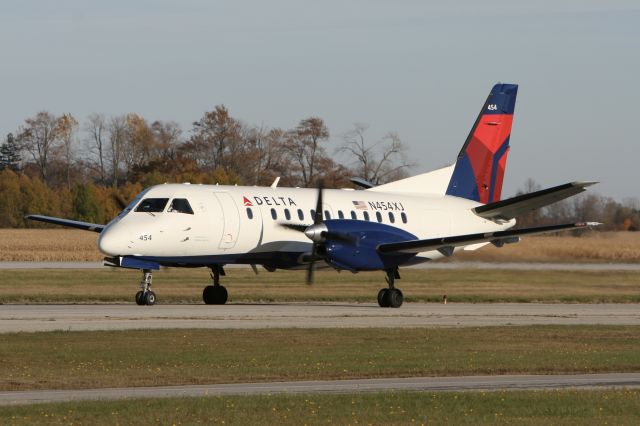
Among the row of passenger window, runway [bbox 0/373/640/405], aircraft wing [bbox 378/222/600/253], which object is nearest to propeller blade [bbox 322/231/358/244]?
aircraft wing [bbox 378/222/600/253]

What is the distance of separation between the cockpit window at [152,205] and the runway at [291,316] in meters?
2.60

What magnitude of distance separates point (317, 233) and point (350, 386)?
48.3 ft

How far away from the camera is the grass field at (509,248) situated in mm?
42438

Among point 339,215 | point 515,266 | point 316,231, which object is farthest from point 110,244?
point 515,266

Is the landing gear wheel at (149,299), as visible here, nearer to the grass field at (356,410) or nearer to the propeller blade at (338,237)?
the propeller blade at (338,237)

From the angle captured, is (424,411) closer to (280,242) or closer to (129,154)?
(280,242)

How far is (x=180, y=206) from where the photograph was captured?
3145cm

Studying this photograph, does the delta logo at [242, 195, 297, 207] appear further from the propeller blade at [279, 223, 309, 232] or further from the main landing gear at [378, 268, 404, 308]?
the main landing gear at [378, 268, 404, 308]

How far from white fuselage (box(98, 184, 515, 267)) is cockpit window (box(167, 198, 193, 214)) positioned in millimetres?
84

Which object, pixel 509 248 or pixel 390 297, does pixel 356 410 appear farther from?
pixel 509 248

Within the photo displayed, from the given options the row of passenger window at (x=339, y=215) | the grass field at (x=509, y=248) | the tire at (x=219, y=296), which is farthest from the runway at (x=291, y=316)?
the grass field at (x=509, y=248)

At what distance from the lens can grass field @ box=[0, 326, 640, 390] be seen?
1798 cm

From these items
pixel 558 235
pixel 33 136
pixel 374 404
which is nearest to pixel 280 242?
pixel 374 404

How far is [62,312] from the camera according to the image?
95.2ft
